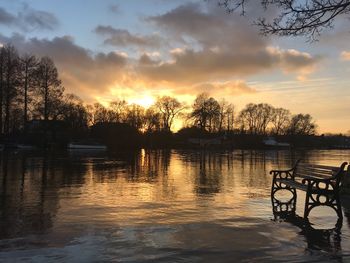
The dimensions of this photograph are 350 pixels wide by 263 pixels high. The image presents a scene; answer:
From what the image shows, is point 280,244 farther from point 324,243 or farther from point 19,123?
point 19,123

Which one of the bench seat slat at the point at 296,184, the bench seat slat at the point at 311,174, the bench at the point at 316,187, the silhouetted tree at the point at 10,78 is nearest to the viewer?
the bench at the point at 316,187

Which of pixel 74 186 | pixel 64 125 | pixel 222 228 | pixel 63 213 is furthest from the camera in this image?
pixel 64 125

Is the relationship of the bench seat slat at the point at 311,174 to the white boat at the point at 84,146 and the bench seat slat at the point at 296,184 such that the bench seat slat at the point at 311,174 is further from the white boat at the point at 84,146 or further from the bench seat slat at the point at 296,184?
the white boat at the point at 84,146

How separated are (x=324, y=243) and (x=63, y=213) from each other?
592 centimetres

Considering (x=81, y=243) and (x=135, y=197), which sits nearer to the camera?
(x=81, y=243)

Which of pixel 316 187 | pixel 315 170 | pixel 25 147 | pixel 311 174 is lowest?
pixel 316 187

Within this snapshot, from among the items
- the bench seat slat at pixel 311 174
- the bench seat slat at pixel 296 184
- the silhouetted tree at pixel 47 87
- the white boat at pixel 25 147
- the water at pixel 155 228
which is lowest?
the water at pixel 155 228

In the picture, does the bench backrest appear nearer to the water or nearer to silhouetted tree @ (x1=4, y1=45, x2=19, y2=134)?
the water

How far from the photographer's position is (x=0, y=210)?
38.5ft

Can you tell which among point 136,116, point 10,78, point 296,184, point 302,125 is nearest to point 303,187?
point 296,184

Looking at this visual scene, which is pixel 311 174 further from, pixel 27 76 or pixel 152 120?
pixel 152 120

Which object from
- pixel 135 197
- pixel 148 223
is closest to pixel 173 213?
pixel 148 223

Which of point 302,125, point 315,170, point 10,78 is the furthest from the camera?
point 302,125

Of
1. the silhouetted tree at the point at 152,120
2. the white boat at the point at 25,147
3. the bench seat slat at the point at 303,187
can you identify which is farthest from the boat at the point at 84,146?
the bench seat slat at the point at 303,187
